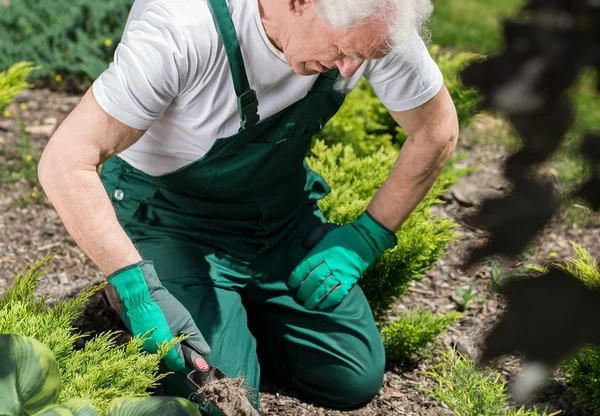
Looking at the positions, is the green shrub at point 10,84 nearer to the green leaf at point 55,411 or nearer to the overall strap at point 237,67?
the overall strap at point 237,67

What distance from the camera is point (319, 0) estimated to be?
194 centimetres

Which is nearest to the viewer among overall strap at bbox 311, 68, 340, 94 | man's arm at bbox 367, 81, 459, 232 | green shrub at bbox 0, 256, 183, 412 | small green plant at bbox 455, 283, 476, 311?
green shrub at bbox 0, 256, 183, 412

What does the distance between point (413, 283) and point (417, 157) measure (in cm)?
76

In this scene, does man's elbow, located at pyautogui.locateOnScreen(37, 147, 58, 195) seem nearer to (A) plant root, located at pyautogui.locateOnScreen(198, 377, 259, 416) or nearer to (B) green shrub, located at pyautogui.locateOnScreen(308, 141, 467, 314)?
(A) plant root, located at pyautogui.locateOnScreen(198, 377, 259, 416)

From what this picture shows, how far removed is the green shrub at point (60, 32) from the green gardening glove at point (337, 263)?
1.91 meters

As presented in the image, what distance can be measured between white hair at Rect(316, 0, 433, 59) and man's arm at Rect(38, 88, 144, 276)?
0.58m

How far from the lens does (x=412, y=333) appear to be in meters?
2.64

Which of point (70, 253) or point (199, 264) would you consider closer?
point (199, 264)

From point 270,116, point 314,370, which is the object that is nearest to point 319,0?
point 270,116

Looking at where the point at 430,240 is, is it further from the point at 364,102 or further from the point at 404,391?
the point at 364,102

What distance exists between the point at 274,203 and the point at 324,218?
338 mm

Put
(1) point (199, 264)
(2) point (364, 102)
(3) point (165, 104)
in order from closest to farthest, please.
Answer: (3) point (165, 104)
(1) point (199, 264)
(2) point (364, 102)

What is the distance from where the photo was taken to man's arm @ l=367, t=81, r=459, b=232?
8.27ft

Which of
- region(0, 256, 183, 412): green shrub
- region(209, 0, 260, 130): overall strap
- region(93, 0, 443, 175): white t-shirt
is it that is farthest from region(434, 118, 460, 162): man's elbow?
region(0, 256, 183, 412): green shrub
